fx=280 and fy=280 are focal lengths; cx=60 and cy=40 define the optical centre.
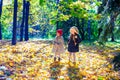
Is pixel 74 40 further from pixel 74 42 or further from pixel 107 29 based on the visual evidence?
pixel 107 29

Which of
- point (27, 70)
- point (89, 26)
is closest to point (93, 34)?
point (89, 26)

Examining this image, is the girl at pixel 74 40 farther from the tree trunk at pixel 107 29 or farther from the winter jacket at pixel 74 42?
the tree trunk at pixel 107 29

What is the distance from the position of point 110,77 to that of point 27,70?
323 centimetres

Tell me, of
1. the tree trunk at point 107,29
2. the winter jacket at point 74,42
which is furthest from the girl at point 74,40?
the tree trunk at point 107,29

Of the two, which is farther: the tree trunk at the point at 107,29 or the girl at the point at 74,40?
the girl at the point at 74,40

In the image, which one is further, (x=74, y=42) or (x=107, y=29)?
(x=74, y=42)

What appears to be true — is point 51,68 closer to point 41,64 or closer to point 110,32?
point 41,64

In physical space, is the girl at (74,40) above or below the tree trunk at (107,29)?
below

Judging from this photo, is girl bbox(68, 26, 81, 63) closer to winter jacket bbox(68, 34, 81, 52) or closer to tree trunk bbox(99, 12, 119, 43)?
winter jacket bbox(68, 34, 81, 52)

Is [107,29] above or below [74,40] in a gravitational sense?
above

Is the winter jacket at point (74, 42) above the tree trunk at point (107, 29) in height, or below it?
below

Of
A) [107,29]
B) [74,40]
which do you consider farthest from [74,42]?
[107,29]

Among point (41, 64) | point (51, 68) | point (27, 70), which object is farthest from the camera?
point (41, 64)

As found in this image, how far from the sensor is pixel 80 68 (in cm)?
1193
